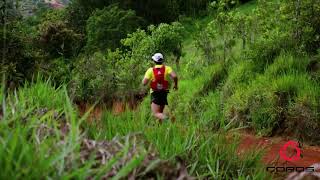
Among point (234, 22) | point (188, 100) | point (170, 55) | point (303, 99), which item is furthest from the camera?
point (170, 55)

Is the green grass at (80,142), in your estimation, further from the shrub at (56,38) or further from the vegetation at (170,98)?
the shrub at (56,38)

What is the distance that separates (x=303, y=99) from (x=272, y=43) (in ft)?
9.89

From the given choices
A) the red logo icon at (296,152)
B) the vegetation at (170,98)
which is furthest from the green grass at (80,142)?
the red logo icon at (296,152)

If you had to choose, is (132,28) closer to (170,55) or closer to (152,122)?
(170,55)

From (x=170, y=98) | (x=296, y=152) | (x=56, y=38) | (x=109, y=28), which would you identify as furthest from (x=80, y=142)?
(x=109, y=28)

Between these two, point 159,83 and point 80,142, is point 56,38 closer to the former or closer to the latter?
point 159,83

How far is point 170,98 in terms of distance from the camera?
42.9ft

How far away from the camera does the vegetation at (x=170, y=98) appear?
6.12 ft

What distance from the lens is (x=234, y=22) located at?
14680mm

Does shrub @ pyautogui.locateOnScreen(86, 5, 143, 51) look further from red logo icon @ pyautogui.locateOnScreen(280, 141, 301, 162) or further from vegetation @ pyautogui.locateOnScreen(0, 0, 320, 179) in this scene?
red logo icon @ pyautogui.locateOnScreen(280, 141, 301, 162)

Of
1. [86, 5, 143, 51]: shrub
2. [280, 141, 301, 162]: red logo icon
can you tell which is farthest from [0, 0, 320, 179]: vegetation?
[280, 141, 301, 162]: red logo icon

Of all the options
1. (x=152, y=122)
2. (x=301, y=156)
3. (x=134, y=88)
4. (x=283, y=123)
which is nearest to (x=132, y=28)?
(x=134, y=88)

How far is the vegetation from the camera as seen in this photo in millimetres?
1864

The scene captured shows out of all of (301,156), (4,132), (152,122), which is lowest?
(301,156)
